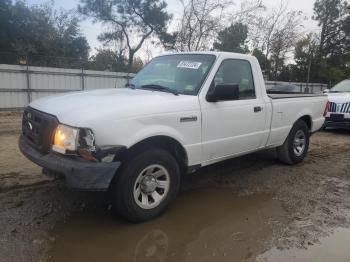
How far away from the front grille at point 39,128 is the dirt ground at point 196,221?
0.84m

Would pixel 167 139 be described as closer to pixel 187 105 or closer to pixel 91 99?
pixel 187 105

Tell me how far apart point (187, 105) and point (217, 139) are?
697 millimetres

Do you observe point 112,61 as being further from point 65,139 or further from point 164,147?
point 65,139

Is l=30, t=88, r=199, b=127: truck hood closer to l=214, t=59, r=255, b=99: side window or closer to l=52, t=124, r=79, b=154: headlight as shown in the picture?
l=52, t=124, r=79, b=154: headlight

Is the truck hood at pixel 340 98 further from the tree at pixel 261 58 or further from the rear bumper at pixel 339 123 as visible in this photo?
the tree at pixel 261 58

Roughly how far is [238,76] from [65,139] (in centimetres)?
265

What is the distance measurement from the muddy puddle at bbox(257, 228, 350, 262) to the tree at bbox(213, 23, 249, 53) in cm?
2053

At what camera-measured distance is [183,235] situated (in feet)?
11.7

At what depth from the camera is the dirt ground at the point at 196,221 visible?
10.6 feet

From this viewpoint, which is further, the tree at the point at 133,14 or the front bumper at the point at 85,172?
the tree at the point at 133,14

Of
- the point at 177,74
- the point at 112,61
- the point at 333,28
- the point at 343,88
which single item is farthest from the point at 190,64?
the point at 333,28

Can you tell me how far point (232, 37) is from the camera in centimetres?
2272

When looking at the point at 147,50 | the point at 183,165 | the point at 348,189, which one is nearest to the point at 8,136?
the point at 183,165

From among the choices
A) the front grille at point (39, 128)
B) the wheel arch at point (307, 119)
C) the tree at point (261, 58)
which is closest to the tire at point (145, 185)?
the front grille at point (39, 128)
